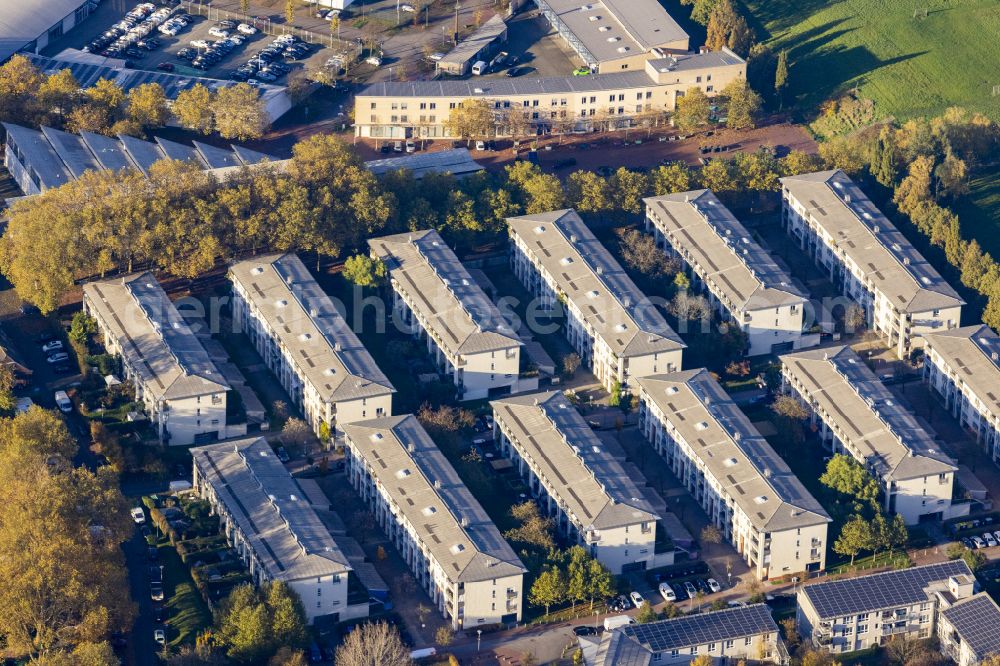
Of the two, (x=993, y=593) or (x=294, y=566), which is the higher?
(x=294, y=566)

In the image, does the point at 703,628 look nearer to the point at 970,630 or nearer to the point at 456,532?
the point at 970,630

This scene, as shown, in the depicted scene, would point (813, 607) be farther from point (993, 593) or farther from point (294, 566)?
point (294, 566)

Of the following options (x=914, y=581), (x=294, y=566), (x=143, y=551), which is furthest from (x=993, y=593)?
(x=143, y=551)

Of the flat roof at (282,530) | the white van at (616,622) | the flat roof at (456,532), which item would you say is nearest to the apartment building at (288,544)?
the flat roof at (282,530)

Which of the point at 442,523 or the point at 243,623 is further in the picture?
the point at 442,523

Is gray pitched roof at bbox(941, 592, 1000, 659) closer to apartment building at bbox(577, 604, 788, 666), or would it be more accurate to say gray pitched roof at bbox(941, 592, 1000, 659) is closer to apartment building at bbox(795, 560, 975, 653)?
apartment building at bbox(795, 560, 975, 653)
